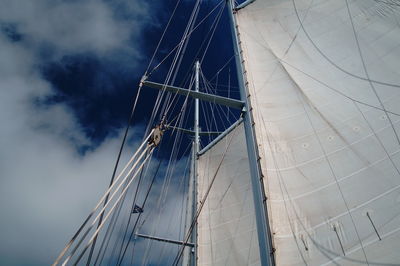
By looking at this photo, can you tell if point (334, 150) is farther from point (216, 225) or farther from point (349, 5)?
point (216, 225)

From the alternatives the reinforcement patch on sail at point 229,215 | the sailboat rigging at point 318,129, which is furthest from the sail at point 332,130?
the reinforcement patch on sail at point 229,215

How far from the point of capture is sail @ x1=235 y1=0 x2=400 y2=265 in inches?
123

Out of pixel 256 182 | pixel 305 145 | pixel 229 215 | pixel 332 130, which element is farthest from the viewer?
pixel 229 215

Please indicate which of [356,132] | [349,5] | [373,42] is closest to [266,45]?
[349,5]

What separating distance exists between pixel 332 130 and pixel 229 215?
6.87 meters

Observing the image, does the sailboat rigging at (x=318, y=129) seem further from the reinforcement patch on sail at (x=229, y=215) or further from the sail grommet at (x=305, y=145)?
the reinforcement patch on sail at (x=229, y=215)

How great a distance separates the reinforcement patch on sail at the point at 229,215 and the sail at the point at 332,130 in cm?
306

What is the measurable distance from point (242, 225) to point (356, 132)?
634 centimetres

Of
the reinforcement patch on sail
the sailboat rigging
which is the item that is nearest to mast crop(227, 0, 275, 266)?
the sailboat rigging

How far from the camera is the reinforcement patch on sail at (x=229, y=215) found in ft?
28.4

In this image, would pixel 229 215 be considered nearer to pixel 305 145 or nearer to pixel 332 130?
pixel 305 145

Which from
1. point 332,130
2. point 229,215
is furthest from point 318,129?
point 229,215

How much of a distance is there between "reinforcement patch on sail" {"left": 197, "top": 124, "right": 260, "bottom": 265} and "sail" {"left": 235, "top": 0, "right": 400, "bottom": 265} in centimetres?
306

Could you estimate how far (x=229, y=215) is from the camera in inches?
391
